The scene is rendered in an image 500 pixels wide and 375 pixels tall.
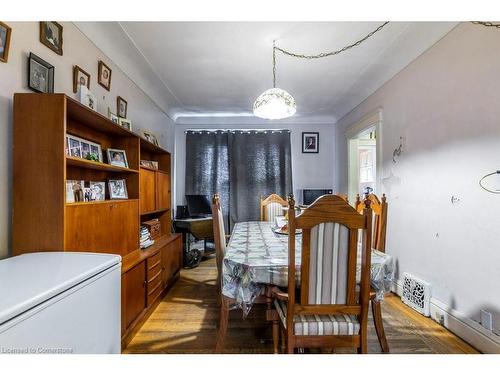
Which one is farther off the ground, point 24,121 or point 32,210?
point 24,121

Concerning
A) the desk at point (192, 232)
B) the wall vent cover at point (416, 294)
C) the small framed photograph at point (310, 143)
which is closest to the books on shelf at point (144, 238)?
the desk at point (192, 232)

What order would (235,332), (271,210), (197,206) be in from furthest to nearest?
1. (197,206)
2. (271,210)
3. (235,332)

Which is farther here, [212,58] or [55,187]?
[212,58]

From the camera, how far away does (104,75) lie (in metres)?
2.25

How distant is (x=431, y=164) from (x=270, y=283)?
181 cm

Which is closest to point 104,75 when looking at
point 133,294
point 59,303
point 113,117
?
point 113,117

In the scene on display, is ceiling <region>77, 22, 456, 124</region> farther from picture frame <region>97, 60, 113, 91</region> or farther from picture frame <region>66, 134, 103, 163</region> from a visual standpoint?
picture frame <region>66, 134, 103, 163</region>

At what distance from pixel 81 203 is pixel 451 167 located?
2.63m

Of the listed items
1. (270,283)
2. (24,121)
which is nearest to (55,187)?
(24,121)

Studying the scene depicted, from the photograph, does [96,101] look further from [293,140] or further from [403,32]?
[293,140]

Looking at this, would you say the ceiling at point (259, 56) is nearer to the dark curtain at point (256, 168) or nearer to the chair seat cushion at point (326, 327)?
Answer: the dark curtain at point (256, 168)

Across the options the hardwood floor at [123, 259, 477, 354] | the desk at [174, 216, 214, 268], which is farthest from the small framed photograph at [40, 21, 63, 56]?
the desk at [174, 216, 214, 268]

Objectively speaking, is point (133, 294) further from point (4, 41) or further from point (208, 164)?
point (208, 164)

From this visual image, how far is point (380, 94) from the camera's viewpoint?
311cm
